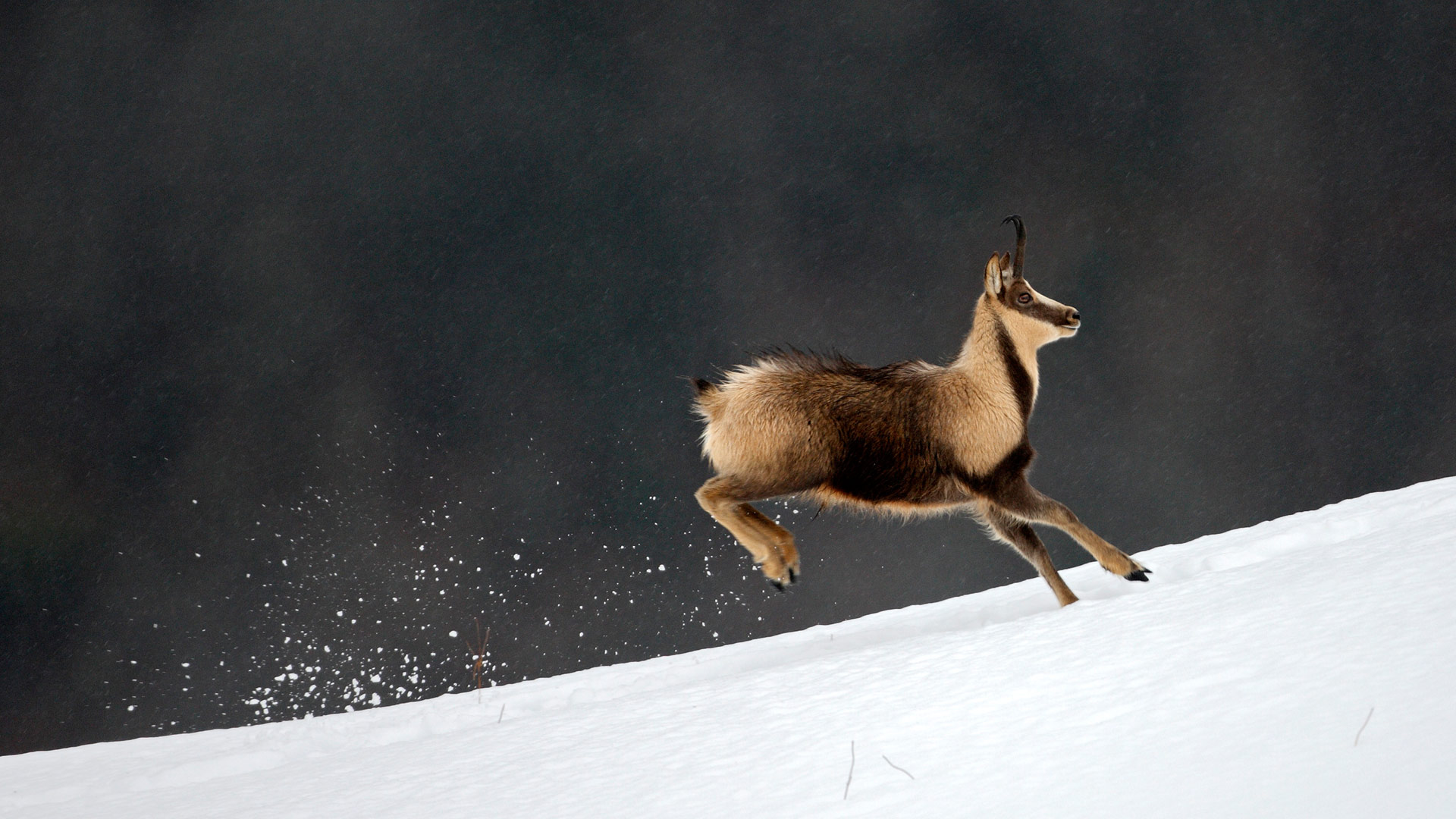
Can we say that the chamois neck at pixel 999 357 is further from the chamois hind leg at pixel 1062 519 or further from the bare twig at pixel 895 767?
the bare twig at pixel 895 767

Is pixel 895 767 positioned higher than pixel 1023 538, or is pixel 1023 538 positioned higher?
pixel 895 767

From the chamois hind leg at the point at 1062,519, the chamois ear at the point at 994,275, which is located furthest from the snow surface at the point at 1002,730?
the chamois ear at the point at 994,275

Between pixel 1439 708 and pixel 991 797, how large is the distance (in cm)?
110

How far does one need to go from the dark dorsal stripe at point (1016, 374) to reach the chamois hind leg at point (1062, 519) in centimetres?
45

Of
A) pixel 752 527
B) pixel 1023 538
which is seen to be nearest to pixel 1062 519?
pixel 1023 538

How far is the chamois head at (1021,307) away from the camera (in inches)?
255

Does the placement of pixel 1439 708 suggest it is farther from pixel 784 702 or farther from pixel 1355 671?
pixel 784 702

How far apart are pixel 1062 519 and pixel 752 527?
1.65 metres

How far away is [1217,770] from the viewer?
276 cm

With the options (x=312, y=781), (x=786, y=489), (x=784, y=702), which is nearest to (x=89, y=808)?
(x=312, y=781)

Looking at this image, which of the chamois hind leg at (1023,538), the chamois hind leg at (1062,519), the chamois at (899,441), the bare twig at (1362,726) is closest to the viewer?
the bare twig at (1362,726)

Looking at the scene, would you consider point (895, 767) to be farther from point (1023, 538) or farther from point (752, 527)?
point (1023, 538)

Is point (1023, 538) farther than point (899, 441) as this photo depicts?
Yes

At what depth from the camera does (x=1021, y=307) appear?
6480mm
